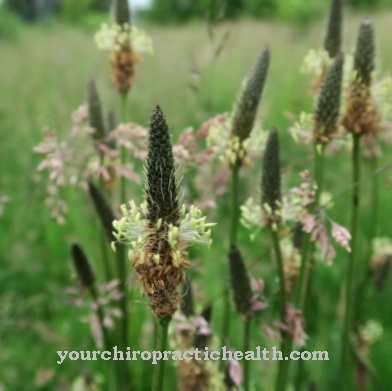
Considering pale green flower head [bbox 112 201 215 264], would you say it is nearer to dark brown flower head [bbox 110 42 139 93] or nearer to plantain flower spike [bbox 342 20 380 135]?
plantain flower spike [bbox 342 20 380 135]

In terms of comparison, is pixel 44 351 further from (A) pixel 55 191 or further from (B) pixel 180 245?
(B) pixel 180 245

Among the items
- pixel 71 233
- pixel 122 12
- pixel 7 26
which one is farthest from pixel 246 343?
pixel 7 26

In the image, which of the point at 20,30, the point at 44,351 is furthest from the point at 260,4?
the point at 44,351

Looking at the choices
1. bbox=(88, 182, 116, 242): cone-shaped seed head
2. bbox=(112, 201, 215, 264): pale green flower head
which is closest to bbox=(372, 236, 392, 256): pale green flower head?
bbox=(88, 182, 116, 242): cone-shaped seed head

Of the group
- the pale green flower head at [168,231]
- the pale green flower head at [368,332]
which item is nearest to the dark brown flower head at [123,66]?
the pale green flower head at [168,231]

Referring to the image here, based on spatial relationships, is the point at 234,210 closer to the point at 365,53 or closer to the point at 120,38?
the point at 365,53

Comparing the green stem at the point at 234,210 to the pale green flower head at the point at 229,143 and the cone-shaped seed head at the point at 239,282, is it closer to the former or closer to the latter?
the pale green flower head at the point at 229,143
